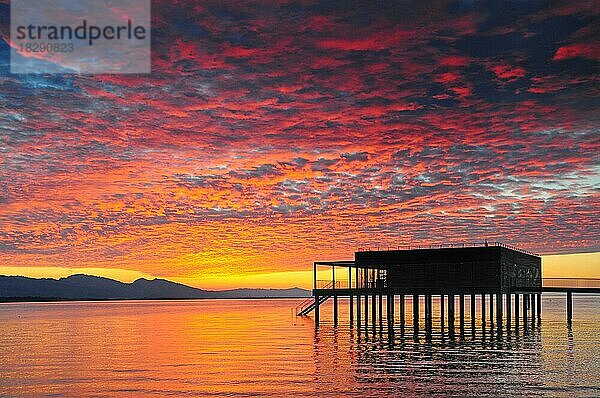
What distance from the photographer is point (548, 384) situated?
127 ft

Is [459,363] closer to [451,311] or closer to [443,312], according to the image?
[451,311]

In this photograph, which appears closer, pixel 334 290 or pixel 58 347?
pixel 58 347

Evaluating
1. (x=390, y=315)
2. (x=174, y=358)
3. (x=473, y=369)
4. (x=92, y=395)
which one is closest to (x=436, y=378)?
(x=473, y=369)

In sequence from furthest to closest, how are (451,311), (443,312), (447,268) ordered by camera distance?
(443,312)
(451,311)
(447,268)

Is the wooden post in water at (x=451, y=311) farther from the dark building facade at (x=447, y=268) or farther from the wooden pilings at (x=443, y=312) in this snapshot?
the dark building facade at (x=447, y=268)

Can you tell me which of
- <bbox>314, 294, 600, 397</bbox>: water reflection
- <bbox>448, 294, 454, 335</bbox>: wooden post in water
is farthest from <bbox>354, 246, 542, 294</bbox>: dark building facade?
<bbox>314, 294, 600, 397</bbox>: water reflection

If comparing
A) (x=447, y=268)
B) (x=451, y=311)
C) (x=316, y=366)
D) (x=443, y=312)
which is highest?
(x=447, y=268)

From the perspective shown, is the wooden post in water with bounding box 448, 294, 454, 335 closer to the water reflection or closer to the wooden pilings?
the wooden pilings

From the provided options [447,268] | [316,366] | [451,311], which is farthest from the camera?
[451,311]

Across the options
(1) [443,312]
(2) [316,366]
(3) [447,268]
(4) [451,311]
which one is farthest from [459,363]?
(1) [443,312]

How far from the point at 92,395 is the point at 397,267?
40394 mm

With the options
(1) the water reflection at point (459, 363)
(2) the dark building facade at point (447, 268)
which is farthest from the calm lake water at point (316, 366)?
(2) the dark building facade at point (447, 268)

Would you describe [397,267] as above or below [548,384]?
above

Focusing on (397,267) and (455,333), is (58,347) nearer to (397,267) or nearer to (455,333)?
(397,267)
